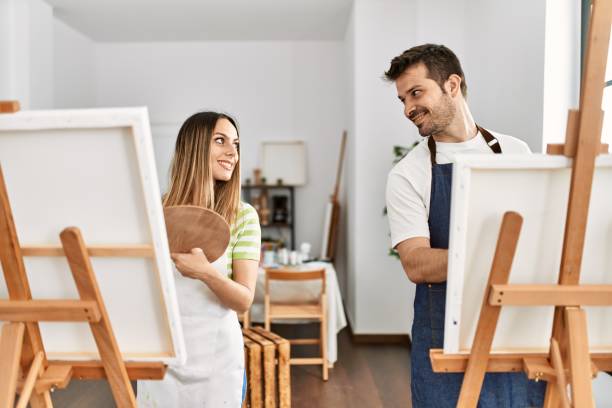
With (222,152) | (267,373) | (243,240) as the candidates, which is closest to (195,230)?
(243,240)

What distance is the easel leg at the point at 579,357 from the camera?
1.10 meters

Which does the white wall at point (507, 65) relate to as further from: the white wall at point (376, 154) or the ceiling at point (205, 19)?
the ceiling at point (205, 19)

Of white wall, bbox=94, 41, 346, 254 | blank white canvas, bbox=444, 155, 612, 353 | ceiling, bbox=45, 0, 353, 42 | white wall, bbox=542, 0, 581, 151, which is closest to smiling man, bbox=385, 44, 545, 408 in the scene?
blank white canvas, bbox=444, 155, 612, 353

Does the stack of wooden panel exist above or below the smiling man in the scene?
below

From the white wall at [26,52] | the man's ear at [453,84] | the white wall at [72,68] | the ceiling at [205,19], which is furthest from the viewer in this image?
the white wall at [72,68]

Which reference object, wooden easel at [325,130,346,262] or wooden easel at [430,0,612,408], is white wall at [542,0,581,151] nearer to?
wooden easel at [430,0,612,408]

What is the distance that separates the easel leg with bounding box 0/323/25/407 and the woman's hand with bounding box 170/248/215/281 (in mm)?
383

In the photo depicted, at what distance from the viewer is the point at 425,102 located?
66.3 inches

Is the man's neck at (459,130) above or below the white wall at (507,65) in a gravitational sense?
below

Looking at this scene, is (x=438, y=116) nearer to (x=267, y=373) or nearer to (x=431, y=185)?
(x=431, y=185)

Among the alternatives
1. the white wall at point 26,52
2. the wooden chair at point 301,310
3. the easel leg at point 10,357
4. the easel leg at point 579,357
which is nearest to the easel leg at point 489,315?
the easel leg at point 579,357

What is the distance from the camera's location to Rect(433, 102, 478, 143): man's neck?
174 centimetres

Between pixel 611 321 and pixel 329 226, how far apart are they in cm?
486

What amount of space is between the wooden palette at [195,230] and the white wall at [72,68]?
4.78m
